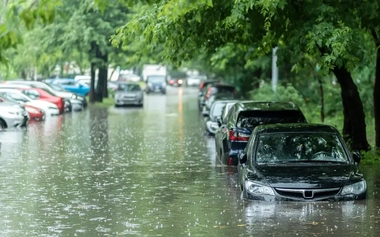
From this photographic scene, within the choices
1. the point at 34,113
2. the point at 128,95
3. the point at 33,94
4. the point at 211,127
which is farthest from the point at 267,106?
the point at 128,95

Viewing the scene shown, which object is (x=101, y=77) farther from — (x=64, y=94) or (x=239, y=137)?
(x=239, y=137)

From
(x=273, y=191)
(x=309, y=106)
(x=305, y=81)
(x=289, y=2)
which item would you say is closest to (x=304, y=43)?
(x=289, y=2)

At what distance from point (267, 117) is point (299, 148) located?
18.9 feet

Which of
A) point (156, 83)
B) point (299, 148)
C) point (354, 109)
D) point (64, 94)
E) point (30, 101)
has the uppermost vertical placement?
point (354, 109)

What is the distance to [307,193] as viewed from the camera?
1414 centimetres

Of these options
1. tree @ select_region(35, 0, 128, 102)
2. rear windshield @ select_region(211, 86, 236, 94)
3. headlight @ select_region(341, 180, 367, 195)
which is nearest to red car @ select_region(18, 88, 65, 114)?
tree @ select_region(35, 0, 128, 102)

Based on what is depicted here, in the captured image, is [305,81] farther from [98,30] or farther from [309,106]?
[98,30]

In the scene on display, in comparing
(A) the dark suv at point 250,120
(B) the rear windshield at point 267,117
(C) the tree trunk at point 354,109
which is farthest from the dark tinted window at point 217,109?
(B) the rear windshield at point 267,117

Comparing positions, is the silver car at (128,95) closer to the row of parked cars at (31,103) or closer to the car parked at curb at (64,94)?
the row of parked cars at (31,103)

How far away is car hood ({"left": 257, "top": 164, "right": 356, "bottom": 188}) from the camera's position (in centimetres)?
1408

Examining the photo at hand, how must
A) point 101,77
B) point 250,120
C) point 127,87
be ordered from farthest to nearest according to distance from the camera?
point 101,77, point 127,87, point 250,120

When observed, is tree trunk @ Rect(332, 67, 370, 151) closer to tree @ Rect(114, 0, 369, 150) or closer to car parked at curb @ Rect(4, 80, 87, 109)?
tree @ Rect(114, 0, 369, 150)

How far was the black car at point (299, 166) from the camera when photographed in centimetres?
1413

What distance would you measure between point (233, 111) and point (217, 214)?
8862 millimetres
